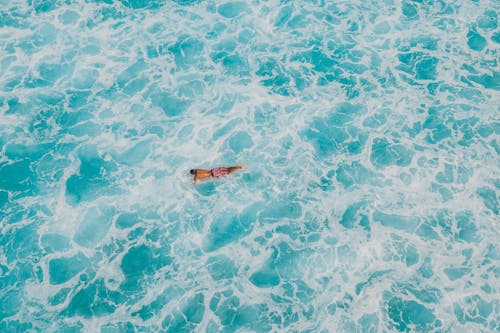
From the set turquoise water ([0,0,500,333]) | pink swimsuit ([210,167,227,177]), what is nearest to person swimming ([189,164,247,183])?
pink swimsuit ([210,167,227,177])

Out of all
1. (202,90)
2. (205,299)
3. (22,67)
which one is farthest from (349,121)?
(22,67)

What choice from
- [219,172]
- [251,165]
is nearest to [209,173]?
[219,172]

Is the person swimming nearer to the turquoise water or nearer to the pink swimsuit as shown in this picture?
the pink swimsuit

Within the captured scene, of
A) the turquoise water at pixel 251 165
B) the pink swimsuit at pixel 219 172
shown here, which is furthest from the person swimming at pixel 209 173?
the turquoise water at pixel 251 165

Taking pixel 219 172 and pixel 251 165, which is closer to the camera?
pixel 219 172

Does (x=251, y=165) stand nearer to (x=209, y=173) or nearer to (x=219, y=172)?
(x=219, y=172)

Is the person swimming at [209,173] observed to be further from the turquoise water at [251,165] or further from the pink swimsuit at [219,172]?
the turquoise water at [251,165]
